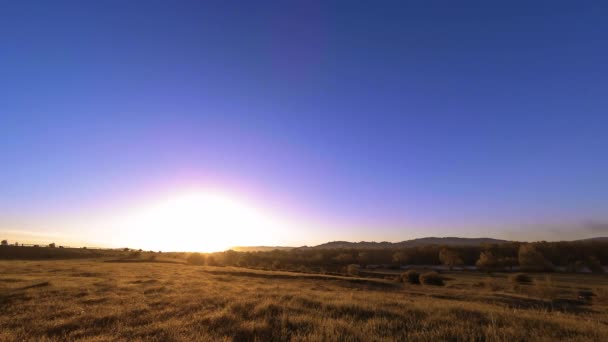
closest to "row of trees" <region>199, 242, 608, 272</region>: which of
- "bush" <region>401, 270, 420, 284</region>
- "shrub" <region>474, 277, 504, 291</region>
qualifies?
"bush" <region>401, 270, 420, 284</region>

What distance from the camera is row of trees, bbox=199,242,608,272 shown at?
273ft

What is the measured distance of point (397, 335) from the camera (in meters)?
8.59

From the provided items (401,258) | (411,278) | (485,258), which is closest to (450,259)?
(485,258)

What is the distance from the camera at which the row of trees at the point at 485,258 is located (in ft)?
273

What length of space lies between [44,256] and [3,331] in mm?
78538

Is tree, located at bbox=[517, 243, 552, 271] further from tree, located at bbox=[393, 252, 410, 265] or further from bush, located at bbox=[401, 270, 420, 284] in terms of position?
bush, located at bbox=[401, 270, 420, 284]

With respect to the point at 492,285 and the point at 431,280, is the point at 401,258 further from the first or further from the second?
the point at 492,285

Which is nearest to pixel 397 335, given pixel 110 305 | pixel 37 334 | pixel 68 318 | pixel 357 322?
pixel 357 322

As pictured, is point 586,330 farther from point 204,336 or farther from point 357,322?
point 204,336

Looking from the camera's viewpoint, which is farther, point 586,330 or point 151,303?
point 151,303

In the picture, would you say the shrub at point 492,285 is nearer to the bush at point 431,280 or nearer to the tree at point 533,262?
the bush at point 431,280

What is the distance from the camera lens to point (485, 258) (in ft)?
305

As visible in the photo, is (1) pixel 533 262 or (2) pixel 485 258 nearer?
(1) pixel 533 262

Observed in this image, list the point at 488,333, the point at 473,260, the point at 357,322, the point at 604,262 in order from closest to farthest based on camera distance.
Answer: the point at 488,333 → the point at 357,322 → the point at 604,262 → the point at 473,260
